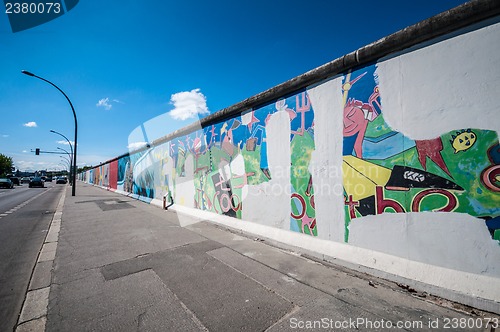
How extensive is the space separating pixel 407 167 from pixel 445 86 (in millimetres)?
1190

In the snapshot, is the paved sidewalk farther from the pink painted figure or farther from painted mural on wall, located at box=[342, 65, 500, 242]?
the pink painted figure

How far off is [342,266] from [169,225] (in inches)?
202

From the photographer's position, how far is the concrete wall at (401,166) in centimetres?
266

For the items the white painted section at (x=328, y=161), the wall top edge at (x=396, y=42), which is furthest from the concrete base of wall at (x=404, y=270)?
the wall top edge at (x=396, y=42)

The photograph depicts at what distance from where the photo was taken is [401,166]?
328cm

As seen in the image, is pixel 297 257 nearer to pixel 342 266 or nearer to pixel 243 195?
pixel 342 266

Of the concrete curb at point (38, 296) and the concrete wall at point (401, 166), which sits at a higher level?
the concrete wall at point (401, 166)

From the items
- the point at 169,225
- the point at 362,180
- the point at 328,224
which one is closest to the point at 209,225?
the point at 169,225

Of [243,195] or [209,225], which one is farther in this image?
[209,225]

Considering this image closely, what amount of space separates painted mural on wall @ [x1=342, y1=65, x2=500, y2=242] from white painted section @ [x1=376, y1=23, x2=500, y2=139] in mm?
135

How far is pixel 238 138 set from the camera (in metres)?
6.52

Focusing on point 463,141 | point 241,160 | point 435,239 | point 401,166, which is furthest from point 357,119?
point 241,160

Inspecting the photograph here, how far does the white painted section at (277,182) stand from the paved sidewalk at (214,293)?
0.83 metres

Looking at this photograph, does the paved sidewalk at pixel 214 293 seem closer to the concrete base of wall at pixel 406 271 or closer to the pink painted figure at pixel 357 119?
the concrete base of wall at pixel 406 271
